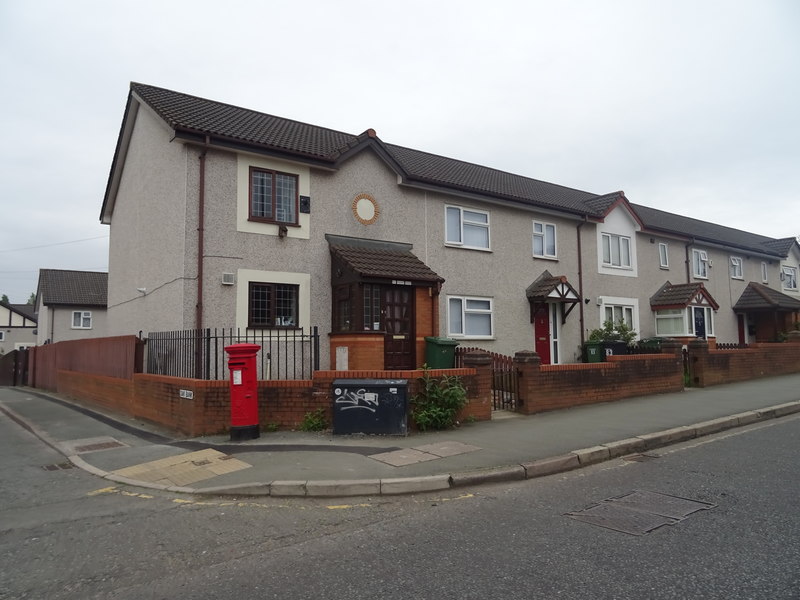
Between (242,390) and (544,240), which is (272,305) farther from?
(544,240)

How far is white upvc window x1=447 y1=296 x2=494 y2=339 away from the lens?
15328mm

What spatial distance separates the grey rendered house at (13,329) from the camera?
5529 cm

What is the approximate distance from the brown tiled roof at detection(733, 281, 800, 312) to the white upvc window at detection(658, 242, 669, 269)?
599 centimetres

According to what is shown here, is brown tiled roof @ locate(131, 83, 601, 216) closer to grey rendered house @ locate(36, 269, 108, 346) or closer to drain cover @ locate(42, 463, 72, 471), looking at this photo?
drain cover @ locate(42, 463, 72, 471)

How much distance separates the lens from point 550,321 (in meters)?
17.7

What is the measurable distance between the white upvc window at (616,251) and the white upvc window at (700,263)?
5100 mm

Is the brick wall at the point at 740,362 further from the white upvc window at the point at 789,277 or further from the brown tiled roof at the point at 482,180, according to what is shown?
the white upvc window at the point at 789,277

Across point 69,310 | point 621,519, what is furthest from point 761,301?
point 69,310

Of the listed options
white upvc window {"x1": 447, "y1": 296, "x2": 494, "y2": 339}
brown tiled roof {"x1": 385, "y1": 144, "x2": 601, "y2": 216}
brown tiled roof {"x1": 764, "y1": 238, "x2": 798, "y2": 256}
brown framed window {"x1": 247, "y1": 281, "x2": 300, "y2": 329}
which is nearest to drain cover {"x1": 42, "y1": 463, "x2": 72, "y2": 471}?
brown framed window {"x1": 247, "y1": 281, "x2": 300, "y2": 329}

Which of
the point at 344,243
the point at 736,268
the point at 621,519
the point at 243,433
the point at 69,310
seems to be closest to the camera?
the point at 621,519

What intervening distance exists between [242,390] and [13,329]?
6045cm

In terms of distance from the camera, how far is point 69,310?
110 ft

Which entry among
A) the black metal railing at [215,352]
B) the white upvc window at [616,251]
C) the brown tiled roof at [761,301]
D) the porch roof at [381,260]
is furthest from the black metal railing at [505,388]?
the brown tiled roof at [761,301]

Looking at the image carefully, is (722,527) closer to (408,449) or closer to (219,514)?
(408,449)
